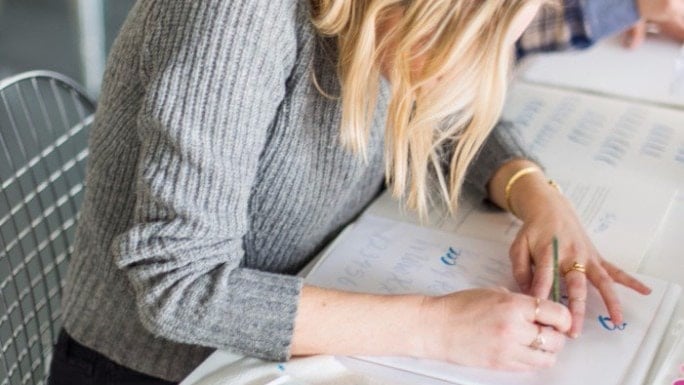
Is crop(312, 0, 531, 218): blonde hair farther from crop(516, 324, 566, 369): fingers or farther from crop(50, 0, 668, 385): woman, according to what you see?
crop(516, 324, 566, 369): fingers

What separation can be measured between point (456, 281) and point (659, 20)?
0.79 meters

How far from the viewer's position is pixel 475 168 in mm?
1134

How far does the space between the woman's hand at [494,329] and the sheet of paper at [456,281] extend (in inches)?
0.5

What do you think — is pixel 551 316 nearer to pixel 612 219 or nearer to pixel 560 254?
pixel 560 254

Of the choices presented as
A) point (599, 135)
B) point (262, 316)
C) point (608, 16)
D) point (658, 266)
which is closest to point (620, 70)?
point (608, 16)

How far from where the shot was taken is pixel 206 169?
770 millimetres

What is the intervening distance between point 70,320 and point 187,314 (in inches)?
10.4

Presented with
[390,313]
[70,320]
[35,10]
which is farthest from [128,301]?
[35,10]

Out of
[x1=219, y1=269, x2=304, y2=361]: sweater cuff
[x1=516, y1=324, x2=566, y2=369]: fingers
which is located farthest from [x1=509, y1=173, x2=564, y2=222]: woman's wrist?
[x1=219, y1=269, x2=304, y2=361]: sweater cuff

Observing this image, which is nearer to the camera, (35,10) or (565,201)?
(565,201)

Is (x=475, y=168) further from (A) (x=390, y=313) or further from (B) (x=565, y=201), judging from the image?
(A) (x=390, y=313)

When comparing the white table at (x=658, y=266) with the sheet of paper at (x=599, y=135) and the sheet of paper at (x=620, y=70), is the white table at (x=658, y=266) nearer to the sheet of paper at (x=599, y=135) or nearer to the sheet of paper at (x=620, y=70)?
the sheet of paper at (x=599, y=135)

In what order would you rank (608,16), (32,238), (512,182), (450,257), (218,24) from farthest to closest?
(608,16) → (32,238) → (512,182) → (450,257) → (218,24)

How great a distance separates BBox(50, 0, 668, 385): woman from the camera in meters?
0.77
